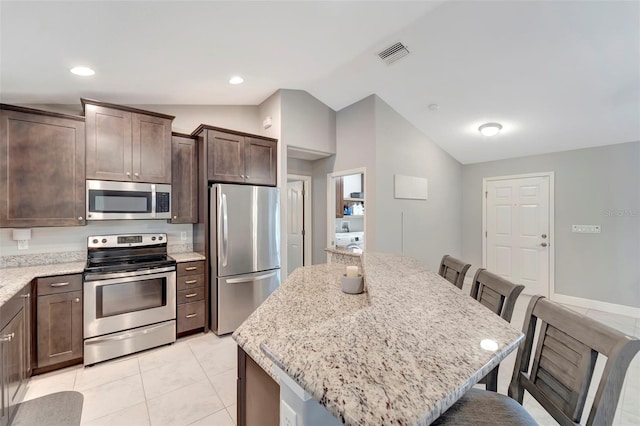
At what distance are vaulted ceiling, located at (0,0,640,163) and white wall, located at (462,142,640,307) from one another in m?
0.37

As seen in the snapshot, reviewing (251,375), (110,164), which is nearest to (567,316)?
(251,375)

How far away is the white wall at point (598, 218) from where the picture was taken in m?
3.81

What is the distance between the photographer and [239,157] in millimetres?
3486

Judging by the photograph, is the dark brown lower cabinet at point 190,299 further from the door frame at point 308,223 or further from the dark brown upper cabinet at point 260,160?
the door frame at point 308,223

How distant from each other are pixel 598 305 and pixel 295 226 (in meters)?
4.56

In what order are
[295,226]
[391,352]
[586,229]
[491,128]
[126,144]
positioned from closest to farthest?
[391,352], [126,144], [491,128], [586,229], [295,226]

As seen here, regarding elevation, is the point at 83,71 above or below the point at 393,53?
below

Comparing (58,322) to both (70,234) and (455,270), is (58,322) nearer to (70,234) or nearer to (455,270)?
(70,234)

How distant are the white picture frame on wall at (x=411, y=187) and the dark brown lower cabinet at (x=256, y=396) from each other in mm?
3251

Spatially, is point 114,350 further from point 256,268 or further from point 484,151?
point 484,151

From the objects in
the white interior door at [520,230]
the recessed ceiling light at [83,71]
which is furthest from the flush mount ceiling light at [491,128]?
the recessed ceiling light at [83,71]

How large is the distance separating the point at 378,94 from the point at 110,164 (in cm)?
317

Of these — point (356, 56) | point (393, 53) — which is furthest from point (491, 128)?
point (356, 56)

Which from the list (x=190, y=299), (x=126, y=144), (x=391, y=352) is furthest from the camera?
(x=190, y=299)
